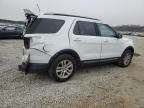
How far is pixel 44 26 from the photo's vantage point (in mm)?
5324

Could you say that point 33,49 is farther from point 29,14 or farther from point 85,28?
point 85,28

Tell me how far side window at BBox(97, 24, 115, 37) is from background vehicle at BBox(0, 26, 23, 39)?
34.7ft

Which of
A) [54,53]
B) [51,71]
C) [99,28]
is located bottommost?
[51,71]

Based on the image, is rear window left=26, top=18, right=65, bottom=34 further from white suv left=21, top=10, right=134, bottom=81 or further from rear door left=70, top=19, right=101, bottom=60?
rear door left=70, top=19, right=101, bottom=60

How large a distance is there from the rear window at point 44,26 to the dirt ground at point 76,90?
4.72 feet

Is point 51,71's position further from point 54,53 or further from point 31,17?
point 31,17

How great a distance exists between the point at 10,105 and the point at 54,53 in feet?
5.68

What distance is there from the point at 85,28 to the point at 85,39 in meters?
0.40

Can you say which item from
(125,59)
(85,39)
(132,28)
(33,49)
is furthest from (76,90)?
(132,28)

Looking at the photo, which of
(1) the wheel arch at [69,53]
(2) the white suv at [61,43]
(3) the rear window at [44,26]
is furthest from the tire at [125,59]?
(3) the rear window at [44,26]

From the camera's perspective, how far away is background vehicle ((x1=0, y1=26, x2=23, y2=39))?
50.3ft

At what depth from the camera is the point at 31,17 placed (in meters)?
5.48

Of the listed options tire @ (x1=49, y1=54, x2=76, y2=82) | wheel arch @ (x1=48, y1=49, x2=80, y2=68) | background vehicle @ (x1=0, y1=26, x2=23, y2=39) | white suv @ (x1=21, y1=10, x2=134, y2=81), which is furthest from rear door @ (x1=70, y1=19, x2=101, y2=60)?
background vehicle @ (x1=0, y1=26, x2=23, y2=39)

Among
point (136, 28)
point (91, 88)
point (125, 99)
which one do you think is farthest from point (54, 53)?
point (136, 28)
